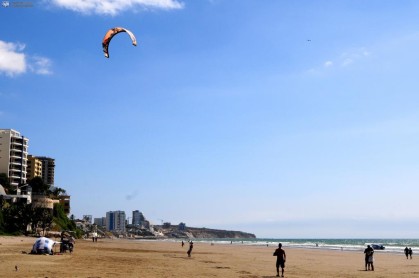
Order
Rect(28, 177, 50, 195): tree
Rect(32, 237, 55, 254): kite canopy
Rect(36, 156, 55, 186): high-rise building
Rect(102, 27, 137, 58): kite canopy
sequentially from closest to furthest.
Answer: Rect(102, 27, 137, 58): kite canopy < Rect(32, 237, 55, 254): kite canopy < Rect(28, 177, 50, 195): tree < Rect(36, 156, 55, 186): high-rise building

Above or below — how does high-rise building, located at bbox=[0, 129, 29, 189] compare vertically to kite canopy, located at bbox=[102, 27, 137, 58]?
above

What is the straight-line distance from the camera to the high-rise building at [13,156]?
12269 centimetres

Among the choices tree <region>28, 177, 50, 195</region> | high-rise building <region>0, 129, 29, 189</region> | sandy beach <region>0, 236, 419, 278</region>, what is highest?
high-rise building <region>0, 129, 29, 189</region>

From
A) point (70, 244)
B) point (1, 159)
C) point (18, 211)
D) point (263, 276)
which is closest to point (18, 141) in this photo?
point (1, 159)

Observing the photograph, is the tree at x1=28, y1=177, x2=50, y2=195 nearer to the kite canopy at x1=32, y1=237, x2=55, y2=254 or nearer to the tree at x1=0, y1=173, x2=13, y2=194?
the tree at x1=0, y1=173, x2=13, y2=194

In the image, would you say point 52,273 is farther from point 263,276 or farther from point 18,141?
point 18,141

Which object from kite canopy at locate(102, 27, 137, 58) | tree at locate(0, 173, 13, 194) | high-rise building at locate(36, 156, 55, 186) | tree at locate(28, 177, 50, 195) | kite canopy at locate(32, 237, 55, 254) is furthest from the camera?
high-rise building at locate(36, 156, 55, 186)

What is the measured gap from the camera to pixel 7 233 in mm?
79500

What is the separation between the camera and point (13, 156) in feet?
409

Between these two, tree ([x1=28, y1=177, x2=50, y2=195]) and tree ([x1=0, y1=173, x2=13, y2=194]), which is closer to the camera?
tree ([x1=0, y1=173, x2=13, y2=194])

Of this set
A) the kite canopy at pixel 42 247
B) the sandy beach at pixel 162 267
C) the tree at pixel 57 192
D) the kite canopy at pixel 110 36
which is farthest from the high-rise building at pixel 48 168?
the kite canopy at pixel 110 36

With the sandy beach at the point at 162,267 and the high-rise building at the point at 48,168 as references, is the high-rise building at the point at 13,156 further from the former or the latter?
the sandy beach at the point at 162,267

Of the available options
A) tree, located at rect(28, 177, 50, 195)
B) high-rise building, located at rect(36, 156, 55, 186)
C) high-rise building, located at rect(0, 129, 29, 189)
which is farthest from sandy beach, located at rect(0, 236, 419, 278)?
high-rise building, located at rect(36, 156, 55, 186)

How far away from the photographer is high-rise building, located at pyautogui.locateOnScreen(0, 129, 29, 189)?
122688 mm
